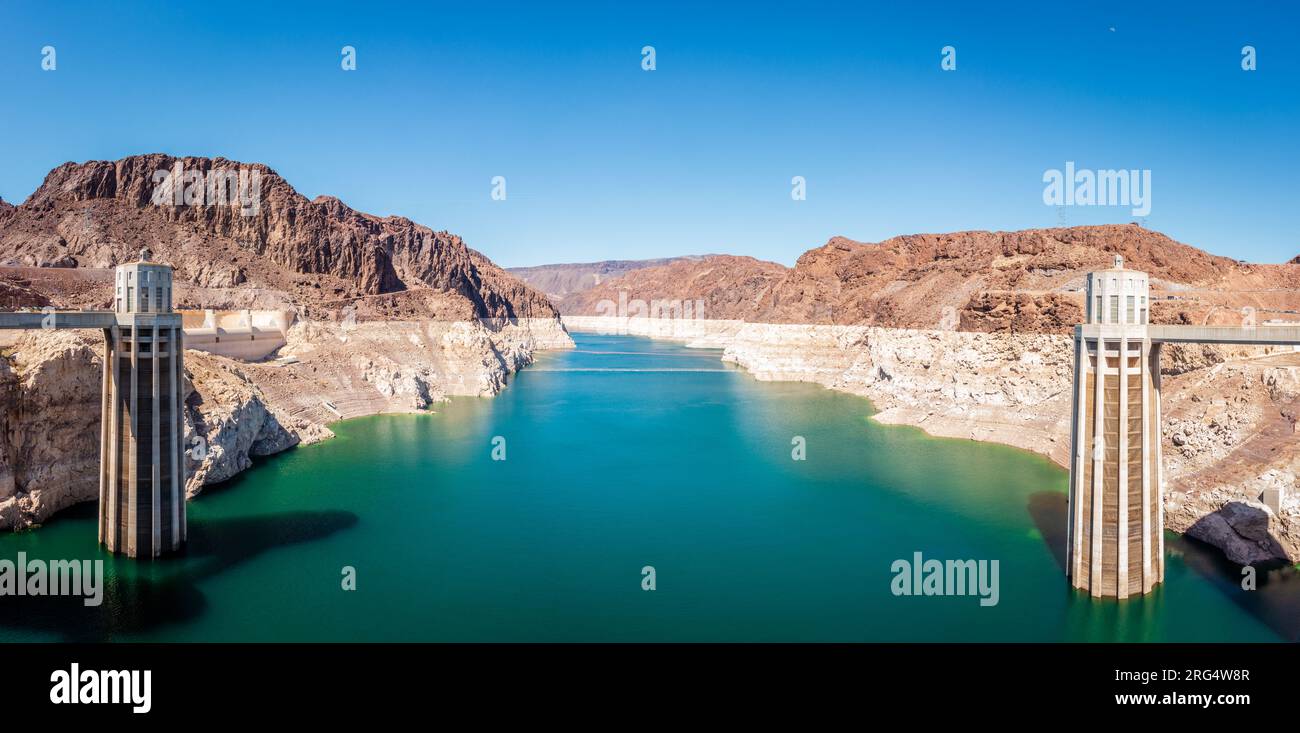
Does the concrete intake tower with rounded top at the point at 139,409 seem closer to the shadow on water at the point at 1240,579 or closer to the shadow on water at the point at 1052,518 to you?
the shadow on water at the point at 1240,579

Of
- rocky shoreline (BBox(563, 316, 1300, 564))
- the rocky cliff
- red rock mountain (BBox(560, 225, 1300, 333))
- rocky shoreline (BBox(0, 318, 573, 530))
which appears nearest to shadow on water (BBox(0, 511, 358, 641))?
rocky shoreline (BBox(0, 318, 573, 530))

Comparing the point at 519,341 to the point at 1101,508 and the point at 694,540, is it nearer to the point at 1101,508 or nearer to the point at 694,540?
the point at 694,540

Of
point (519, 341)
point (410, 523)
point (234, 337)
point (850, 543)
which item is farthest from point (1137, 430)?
point (519, 341)

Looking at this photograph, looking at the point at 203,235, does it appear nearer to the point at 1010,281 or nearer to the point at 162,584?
the point at 162,584

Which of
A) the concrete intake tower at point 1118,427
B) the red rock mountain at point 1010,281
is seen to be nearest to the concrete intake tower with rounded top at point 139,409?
the concrete intake tower at point 1118,427

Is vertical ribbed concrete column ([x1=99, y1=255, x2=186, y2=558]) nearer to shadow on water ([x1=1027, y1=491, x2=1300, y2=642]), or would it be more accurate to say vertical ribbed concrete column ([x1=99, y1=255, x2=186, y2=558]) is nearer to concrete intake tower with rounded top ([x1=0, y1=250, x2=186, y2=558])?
concrete intake tower with rounded top ([x1=0, y1=250, x2=186, y2=558])

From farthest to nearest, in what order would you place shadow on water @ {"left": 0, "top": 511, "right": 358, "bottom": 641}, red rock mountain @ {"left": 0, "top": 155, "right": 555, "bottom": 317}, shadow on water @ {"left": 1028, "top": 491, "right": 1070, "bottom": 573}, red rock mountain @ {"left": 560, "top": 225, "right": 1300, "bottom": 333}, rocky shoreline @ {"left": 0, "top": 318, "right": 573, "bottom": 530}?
1. red rock mountain @ {"left": 0, "top": 155, "right": 555, "bottom": 317}
2. red rock mountain @ {"left": 560, "top": 225, "right": 1300, "bottom": 333}
3. rocky shoreline @ {"left": 0, "top": 318, "right": 573, "bottom": 530}
4. shadow on water @ {"left": 1028, "top": 491, "right": 1070, "bottom": 573}
5. shadow on water @ {"left": 0, "top": 511, "right": 358, "bottom": 641}

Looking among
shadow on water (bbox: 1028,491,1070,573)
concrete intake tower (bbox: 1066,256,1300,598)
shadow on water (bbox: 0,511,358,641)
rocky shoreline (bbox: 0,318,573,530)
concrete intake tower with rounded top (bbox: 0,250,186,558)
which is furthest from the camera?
rocky shoreline (bbox: 0,318,573,530)

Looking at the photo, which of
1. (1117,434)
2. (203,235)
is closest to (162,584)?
(1117,434)
